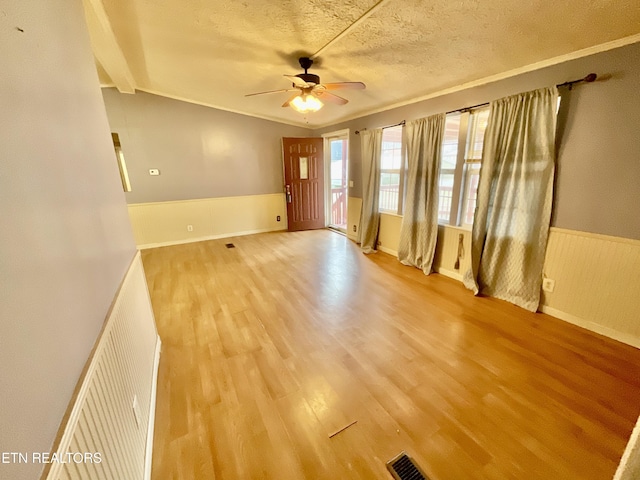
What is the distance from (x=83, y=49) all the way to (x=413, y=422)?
8.73 ft

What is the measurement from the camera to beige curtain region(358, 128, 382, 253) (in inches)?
163

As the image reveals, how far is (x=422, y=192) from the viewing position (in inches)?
136

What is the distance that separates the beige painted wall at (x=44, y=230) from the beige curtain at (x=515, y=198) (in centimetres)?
320

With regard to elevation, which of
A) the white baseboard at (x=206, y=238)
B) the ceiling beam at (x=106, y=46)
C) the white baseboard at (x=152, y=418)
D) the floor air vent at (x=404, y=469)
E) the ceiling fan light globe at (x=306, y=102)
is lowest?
the floor air vent at (x=404, y=469)

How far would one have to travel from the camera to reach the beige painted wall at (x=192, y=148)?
14.1 ft

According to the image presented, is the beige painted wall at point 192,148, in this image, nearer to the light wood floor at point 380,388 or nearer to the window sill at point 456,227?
the light wood floor at point 380,388

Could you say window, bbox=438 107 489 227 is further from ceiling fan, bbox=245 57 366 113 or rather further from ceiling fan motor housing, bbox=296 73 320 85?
ceiling fan motor housing, bbox=296 73 320 85

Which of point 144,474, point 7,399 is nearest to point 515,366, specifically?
point 144,474

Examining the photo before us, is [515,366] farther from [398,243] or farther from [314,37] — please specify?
[314,37]

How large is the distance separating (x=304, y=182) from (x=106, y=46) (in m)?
3.65

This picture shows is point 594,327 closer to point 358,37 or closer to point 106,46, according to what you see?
point 358,37

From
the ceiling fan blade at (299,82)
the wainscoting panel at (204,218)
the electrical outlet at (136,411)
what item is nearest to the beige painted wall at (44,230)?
the electrical outlet at (136,411)

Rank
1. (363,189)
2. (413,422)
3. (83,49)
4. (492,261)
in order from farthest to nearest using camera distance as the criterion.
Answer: (363,189)
(492,261)
(413,422)
(83,49)

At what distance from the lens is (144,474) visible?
117 cm
